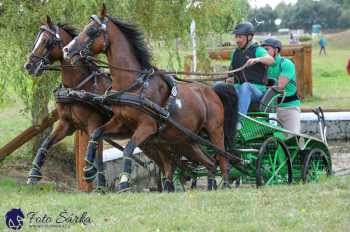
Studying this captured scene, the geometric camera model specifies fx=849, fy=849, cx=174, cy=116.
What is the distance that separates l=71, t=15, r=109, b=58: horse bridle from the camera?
9664 mm

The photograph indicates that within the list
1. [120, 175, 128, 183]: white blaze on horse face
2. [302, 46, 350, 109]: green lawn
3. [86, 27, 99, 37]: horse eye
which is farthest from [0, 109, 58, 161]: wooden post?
[302, 46, 350, 109]: green lawn

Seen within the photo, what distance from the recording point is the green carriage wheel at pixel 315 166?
1152 cm

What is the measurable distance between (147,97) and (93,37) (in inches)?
36.6

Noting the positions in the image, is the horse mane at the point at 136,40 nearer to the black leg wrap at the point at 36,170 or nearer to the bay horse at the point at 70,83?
the bay horse at the point at 70,83

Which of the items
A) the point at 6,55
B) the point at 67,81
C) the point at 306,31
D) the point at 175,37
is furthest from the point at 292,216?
the point at 306,31

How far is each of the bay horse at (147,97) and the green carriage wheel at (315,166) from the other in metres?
1.19

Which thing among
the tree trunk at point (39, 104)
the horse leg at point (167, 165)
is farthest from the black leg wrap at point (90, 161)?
the tree trunk at point (39, 104)

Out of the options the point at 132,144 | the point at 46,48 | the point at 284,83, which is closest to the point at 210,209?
the point at 132,144

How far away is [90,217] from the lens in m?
7.36

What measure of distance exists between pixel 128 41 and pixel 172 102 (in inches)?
35.4

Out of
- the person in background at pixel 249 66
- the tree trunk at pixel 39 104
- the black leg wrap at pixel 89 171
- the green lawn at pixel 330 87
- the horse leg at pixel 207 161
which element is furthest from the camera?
the green lawn at pixel 330 87

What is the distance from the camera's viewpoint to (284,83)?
37.4ft

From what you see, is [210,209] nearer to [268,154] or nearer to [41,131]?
[268,154]

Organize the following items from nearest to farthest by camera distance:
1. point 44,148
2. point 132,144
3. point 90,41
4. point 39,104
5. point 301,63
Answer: point 132,144 < point 90,41 < point 44,148 < point 39,104 < point 301,63
